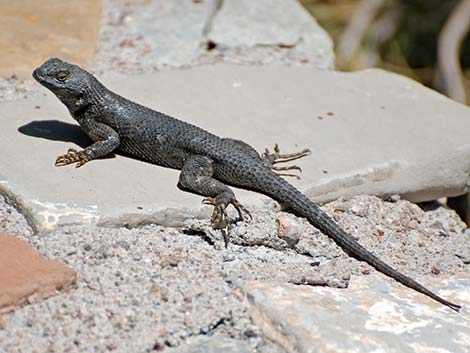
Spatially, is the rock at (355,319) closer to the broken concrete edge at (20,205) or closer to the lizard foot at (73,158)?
the broken concrete edge at (20,205)

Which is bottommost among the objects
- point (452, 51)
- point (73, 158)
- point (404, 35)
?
point (404, 35)

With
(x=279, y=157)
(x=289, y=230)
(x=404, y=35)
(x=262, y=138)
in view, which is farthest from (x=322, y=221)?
(x=404, y=35)

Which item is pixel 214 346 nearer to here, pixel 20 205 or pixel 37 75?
pixel 20 205

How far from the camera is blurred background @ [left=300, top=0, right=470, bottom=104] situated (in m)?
8.73

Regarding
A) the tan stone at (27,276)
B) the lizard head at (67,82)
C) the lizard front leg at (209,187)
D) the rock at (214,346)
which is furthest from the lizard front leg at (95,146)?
the rock at (214,346)

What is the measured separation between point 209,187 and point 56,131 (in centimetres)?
93

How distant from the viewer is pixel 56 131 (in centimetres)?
440

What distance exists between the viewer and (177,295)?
310 cm

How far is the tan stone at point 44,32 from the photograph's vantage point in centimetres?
493

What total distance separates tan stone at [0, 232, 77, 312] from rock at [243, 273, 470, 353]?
0.63 meters

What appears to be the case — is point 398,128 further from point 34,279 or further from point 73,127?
point 34,279

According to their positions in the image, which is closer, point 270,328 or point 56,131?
point 270,328

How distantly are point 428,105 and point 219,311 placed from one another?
239cm

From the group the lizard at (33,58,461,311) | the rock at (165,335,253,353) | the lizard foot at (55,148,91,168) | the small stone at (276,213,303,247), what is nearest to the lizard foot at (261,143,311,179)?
A: the lizard at (33,58,461,311)
